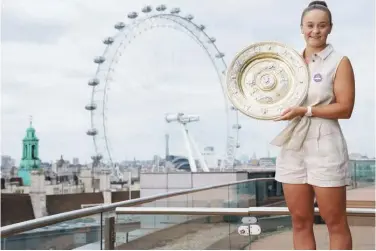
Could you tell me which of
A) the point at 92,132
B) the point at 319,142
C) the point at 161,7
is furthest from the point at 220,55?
the point at 319,142

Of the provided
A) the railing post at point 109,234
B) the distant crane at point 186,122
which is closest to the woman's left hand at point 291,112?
the railing post at point 109,234

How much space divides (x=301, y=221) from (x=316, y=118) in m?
0.29

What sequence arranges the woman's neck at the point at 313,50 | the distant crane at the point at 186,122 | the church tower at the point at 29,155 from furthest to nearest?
the church tower at the point at 29,155
the distant crane at the point at 186,122
the woman's neck at the point at 313,50

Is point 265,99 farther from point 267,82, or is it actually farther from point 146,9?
point 146,9

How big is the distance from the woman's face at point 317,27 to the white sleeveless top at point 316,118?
0.20 feet

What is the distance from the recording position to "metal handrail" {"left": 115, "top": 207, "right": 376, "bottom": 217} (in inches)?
84.4

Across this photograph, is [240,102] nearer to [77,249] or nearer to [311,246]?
[311,246]

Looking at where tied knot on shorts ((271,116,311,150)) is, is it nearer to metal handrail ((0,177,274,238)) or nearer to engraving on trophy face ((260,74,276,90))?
engraving on trophy face ((260,74,276,90))

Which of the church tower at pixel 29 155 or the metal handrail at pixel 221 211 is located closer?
the metal handrail at pixel 221 211

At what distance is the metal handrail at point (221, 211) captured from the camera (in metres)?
2.14

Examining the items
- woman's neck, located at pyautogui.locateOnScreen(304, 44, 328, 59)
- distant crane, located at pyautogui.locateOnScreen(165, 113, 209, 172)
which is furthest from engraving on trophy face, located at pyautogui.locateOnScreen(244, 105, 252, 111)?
distant crane, located at pyautogui.locateOnScreen(165, 113, 209, 172)

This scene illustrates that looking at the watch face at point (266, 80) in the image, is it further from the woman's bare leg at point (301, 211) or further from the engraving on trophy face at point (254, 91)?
the woman's bare leg at point (301, 211)

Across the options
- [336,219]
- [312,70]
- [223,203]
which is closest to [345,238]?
[336,219]

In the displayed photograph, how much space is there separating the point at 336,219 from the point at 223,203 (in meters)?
3.11
